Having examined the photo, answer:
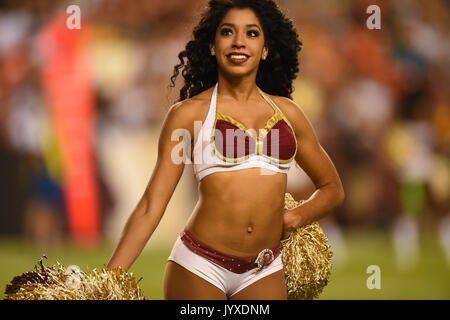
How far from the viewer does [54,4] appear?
1063 cm

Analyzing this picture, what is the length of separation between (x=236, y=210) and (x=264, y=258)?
0.24 meters

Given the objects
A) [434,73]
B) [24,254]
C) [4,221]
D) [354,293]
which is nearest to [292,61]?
[354,293]

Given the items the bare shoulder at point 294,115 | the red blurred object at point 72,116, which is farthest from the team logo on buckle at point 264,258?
the red blurred object at point 72,116

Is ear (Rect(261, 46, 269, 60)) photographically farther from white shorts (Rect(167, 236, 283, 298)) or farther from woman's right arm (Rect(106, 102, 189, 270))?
white shorts (Rect(167, 236, 283, 298))

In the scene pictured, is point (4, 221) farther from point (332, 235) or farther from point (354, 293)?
point (354, 293)

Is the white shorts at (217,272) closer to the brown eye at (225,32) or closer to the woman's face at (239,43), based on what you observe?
the woman's face at (239,43)

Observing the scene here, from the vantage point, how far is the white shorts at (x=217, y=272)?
3.28 m

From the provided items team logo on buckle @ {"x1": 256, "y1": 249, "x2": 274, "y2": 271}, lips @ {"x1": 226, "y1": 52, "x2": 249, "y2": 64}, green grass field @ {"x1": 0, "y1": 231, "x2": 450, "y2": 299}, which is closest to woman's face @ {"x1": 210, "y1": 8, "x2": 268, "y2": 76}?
lips @ {"x1": 226, "y1": 52, "x2": 249, "y2": 64}

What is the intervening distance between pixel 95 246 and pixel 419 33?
5712 mm

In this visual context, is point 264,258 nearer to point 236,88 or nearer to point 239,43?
point 236,88

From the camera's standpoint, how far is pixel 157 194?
3320 millimetres

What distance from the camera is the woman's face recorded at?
3383 mm

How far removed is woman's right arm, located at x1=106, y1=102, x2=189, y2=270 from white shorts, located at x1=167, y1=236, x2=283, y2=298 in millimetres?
162

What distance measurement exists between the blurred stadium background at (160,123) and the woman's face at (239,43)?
18.3 ft
